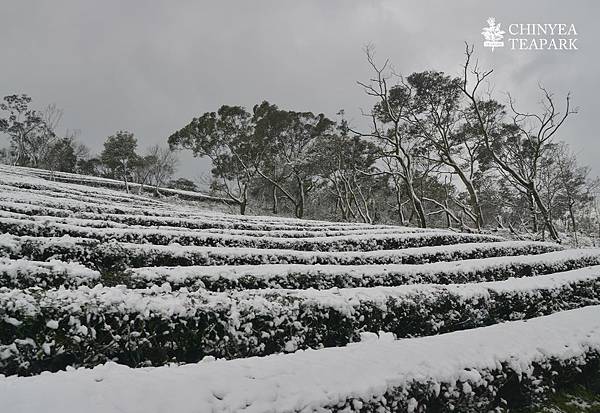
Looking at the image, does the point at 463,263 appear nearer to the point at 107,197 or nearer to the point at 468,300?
the point at 468,300

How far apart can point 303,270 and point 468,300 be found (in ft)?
8.24

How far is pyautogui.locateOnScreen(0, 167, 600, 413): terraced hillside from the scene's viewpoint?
2.15m

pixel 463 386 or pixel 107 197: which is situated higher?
pixel 107 197

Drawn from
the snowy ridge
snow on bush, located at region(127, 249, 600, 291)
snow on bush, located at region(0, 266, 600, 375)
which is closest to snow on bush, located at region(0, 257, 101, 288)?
snow on bush, located at region(127, 249, 600, 291)

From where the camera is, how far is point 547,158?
87.5 feet

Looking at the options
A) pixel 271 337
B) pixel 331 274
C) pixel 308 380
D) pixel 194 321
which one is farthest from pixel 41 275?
pixel 331 274

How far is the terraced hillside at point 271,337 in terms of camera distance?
2154 mm

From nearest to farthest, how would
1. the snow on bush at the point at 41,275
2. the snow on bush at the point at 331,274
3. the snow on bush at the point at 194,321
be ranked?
the snow on bush at the point at 194,321 → the snow on bush at the point at 41,275 → the snow on bush at the point at 331,274

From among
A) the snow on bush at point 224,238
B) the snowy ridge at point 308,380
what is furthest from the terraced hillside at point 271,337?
the snow on bush at point 224,238

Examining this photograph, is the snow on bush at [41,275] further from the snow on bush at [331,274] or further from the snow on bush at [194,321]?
the snow on bush at [194,321]

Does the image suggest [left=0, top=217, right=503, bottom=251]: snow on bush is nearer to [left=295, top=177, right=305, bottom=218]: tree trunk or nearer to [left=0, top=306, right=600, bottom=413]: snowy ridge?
[left=0, top=306, right=600, bottom=413]: snowy ridge

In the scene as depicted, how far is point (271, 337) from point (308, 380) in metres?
1.53

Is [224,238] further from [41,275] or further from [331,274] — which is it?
[41,275]

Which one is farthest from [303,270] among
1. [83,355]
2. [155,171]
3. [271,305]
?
[155,171]
